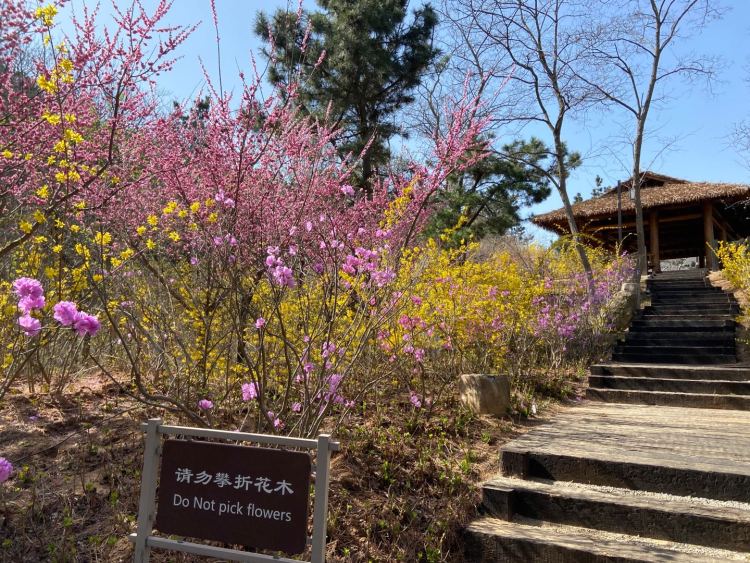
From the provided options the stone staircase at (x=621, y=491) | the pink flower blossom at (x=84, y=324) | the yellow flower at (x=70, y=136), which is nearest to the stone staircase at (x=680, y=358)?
the stone staircase at (x=621, y=491)

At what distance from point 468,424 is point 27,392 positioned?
4025 mm

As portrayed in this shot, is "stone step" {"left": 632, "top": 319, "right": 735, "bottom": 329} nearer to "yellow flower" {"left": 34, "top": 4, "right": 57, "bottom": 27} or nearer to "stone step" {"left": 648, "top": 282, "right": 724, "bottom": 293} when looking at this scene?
"stone step" {"left": 648, "top": 282, "right": 724, "bottom": 293}

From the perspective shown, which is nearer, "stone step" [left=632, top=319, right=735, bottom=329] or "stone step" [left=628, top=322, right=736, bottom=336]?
"stone step" [left=628, top=322, right=736, bottom=336]

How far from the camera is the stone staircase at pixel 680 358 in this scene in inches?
239

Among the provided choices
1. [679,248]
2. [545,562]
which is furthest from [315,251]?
[679,248]

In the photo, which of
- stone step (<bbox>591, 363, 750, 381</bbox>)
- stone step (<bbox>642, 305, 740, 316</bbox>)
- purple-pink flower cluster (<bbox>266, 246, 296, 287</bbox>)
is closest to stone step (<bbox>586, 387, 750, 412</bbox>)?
stone step (<bbox>591, 363, 750, 381</bbox>)

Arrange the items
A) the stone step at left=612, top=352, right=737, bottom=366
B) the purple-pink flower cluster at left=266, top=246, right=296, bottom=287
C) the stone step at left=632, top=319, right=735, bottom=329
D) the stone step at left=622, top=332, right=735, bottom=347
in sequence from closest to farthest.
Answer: the purple-pink flower cluster at left=266, top=246, right=296, bottom=287, the stone step at left=612, top=352, right=737, bottom=366, the stone step at left=622, top=332, right=735, bottom=347, the stone step at left=632, top=319, right=735, bottom=329

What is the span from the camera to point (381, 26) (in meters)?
11.5

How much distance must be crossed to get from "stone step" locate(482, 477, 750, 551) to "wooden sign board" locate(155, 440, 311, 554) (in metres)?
1.79

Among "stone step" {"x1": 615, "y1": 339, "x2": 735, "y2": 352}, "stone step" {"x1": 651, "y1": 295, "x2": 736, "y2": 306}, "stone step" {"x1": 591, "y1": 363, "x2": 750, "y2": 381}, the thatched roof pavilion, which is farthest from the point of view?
the thatched roof pavilion

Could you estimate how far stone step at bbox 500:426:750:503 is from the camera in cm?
323

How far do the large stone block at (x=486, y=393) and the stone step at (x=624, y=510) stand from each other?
1182 mm

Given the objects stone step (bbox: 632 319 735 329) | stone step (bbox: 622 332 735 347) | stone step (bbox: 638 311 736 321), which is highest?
stone step (bbox: 638 311 736 321)

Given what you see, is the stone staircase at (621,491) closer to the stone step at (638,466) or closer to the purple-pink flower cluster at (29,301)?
the stone step at (638,466)
